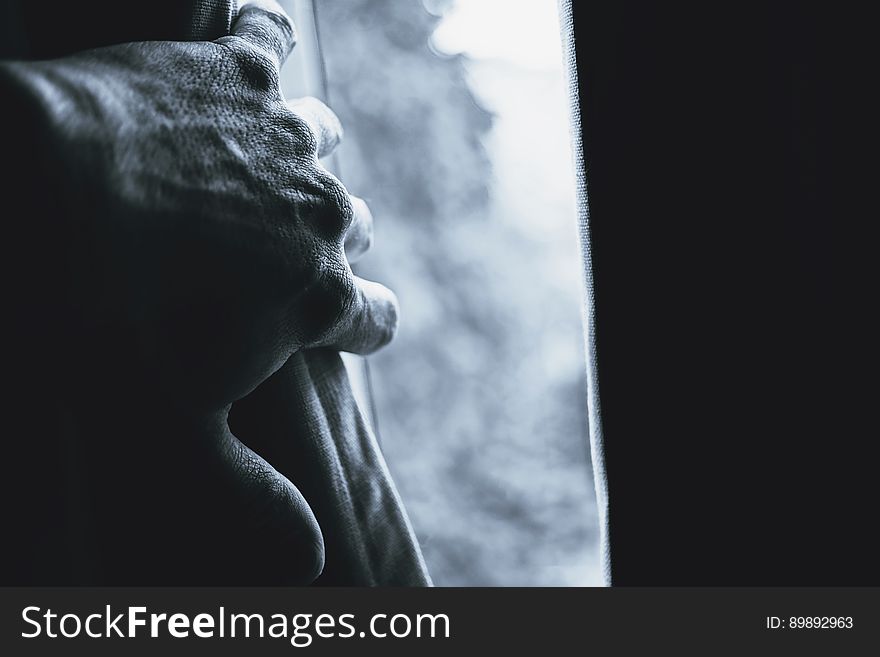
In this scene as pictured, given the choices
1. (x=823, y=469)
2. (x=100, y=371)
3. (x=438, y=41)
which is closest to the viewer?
(x=100, y=371)

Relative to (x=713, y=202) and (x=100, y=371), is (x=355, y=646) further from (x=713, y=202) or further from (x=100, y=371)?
(x=713, y=202)

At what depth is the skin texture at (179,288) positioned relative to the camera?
0.36 metres

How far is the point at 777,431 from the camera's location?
0.51 metres

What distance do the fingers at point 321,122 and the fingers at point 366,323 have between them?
134 millimetres

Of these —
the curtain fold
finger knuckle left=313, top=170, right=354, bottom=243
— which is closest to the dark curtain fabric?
the curtain fold

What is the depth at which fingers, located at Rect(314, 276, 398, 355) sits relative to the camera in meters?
0.54

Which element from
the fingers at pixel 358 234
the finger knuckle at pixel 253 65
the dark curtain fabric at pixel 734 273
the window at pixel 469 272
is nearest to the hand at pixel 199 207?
the finger knuckle at pixel 253 65

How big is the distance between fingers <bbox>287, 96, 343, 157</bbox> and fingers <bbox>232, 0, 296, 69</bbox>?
0.06 metres

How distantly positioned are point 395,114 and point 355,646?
72cm

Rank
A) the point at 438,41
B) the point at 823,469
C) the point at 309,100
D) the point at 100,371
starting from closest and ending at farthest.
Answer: the point at 100,371 < the point at 823,469 < the point at 309,100 < the point at 438,41

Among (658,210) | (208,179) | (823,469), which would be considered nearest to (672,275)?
(658,210)

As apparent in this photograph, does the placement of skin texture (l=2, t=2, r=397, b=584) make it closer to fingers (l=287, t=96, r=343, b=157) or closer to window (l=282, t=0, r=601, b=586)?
fingers (l=287, t=96, r=343, b=157)

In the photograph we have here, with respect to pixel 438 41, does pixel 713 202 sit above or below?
below

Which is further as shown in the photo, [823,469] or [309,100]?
[309,100]
